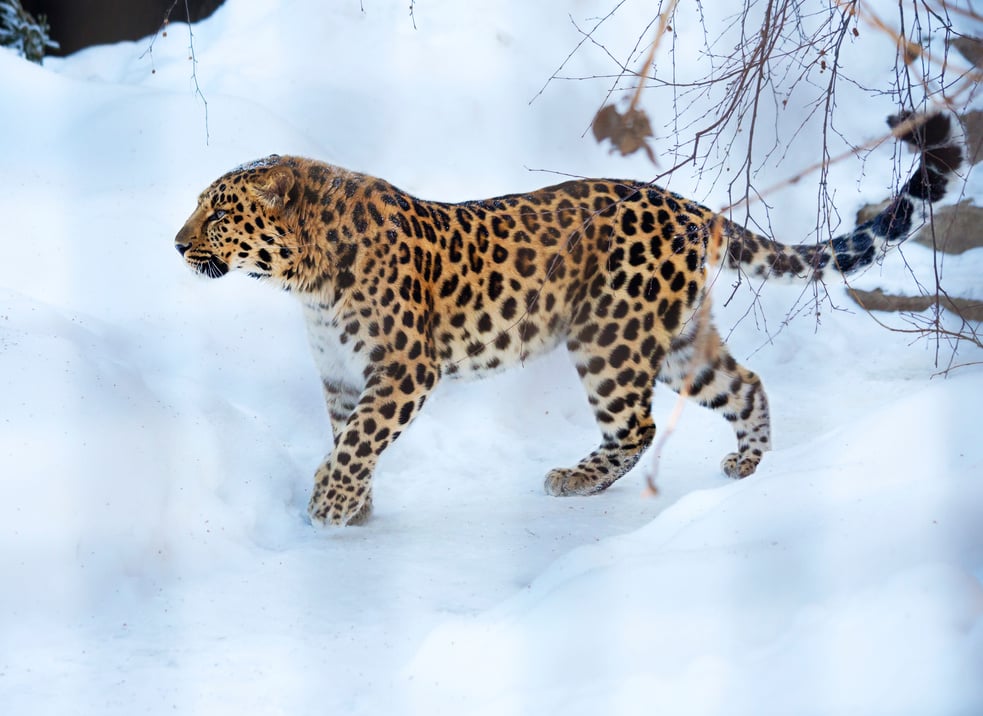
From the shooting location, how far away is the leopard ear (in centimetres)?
554

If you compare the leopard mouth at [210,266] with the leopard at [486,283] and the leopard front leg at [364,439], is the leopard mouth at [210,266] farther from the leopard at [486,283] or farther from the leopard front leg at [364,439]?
the leopard front leg at [364,439]

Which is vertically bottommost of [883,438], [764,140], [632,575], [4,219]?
[632,575]

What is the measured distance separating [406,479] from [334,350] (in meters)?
0.95

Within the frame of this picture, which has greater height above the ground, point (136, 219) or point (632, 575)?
point (136, 219)

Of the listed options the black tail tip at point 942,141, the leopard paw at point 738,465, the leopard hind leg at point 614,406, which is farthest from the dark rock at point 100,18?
the black tail tip at point 942,141

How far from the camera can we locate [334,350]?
19.1 feet

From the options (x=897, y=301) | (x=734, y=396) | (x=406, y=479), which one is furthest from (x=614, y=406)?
(x=897, y=301)

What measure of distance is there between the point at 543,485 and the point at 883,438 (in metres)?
2.43

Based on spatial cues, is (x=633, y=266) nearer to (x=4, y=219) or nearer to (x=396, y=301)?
(x=396, y=301)

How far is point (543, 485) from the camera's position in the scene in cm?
636

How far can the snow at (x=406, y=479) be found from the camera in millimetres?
3547

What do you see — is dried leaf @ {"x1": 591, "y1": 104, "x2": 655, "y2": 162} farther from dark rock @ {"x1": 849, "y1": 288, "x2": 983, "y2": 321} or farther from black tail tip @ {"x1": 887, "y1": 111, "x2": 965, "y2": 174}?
black tail tip @ {"x1": 887, "y1": 111, "x2": 965, "y2": 174}

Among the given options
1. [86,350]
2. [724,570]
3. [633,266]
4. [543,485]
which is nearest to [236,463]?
[86,350]

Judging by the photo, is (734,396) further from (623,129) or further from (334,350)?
(623,129)
